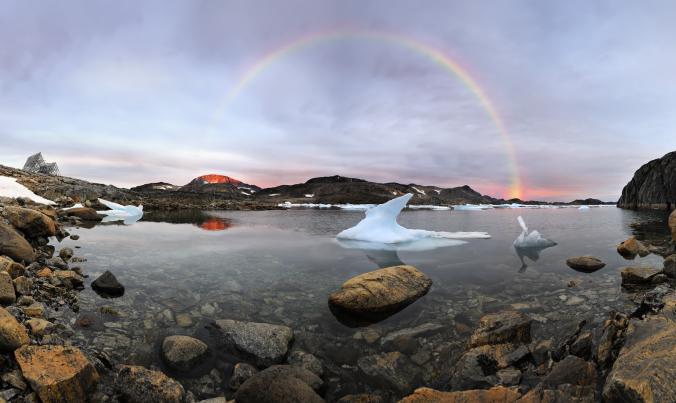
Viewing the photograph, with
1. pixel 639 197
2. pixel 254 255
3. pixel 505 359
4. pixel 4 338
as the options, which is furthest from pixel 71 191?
pixel 639 197

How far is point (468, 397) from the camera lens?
146 inches

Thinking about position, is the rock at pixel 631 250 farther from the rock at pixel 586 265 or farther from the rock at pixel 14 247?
the rock at pixel 14 247

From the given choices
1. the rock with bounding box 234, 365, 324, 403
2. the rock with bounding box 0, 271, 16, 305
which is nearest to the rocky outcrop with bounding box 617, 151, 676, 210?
the rock with bounding box 234, 365, 324, 403

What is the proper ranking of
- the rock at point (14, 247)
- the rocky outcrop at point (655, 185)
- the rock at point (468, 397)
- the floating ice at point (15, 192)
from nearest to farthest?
the rock at point (468, 397), the rock at point (14, 247), the floating ice at point (15, 192), the rocky outcrop at point (655, 185)

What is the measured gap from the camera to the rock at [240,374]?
15.2 ft

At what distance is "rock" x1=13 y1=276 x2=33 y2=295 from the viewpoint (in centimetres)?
641

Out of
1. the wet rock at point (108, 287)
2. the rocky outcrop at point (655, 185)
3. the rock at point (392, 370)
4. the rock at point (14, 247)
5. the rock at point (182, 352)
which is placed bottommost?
the rock at point (392, 370)

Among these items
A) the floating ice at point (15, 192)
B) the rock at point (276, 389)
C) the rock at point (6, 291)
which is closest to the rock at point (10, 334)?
the rock at point (6, 291)

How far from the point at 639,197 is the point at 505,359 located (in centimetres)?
11568

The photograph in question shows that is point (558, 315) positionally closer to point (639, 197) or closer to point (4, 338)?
point (4, 338)

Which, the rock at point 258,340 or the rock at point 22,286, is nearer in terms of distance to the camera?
the rock at point 258,340

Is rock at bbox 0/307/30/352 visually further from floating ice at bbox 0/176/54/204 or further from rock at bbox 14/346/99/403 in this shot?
floating ice at bbox 0/176/54/204

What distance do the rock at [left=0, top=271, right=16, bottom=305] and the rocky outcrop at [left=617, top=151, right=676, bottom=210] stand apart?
4030 inches

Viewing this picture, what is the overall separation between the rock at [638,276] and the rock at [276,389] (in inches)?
392
